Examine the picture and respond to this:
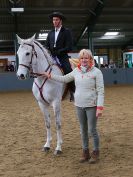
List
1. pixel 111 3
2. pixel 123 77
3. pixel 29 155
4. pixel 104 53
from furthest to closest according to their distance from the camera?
pixel 104 53
pixel 123 77
pixel 111 3
pixel 29 155

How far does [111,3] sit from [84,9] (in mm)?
1761

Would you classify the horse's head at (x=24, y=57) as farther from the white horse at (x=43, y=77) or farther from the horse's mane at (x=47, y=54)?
the horse's mane at (x=47, y=54)

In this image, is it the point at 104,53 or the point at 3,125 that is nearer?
the point at 3,125

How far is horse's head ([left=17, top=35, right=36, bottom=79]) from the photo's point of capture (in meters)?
5.41

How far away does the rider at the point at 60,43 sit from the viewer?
6160 millimetres

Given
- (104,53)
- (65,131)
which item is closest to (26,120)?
(65,131)

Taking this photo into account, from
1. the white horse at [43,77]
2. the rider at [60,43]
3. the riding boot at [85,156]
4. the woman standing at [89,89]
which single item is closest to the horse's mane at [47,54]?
the white horse at [43,77]

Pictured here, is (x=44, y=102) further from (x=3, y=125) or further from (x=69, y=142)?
(x=3, y=125)

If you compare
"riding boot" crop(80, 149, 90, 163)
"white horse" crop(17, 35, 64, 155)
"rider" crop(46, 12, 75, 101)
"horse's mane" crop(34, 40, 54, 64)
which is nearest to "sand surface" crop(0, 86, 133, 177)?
"riding boot" crop(80, 149, 90, 163)

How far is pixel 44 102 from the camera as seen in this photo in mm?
6000

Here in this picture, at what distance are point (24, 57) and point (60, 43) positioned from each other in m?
0.94

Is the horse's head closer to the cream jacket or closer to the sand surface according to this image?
the cream jacket

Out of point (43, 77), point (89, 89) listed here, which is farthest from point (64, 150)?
point (89, 89)

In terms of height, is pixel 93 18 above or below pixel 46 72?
above
